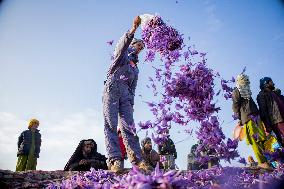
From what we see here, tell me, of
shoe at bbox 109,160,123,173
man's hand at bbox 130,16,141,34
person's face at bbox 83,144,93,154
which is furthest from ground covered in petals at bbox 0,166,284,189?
man's hand at bbox 130,16,141,34

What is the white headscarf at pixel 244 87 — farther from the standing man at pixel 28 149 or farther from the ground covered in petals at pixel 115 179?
the standing man at pixel 28 149

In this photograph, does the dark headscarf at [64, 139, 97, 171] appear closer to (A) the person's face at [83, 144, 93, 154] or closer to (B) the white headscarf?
(A) the person's face at [83, 144, 93, 154]

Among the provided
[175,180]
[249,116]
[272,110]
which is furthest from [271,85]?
[175,180]

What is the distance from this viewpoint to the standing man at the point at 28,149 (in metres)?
10.1

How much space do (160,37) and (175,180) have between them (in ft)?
15.3

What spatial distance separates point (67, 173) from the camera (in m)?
5.68

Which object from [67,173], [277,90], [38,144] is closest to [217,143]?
[67,173]

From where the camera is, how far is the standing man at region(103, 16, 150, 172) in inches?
225

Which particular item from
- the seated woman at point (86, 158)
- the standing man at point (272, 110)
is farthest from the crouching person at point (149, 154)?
the standing man at point (272, 110)

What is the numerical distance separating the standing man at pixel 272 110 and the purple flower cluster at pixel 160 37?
7.53ft

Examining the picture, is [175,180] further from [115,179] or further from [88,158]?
[88,158]

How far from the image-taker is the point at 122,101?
615 cm

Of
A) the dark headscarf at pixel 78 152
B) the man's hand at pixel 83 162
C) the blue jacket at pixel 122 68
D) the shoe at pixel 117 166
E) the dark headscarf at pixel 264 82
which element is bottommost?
the shoe at pixel 117 166

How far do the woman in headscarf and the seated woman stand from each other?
3.08 meters
